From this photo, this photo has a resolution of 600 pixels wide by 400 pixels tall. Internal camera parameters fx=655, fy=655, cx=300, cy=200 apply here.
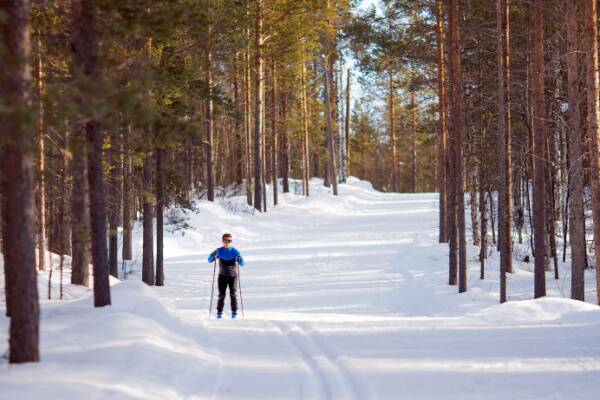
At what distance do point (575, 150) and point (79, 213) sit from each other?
33.9ft

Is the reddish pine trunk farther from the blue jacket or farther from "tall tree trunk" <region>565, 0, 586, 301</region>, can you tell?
"tall tree trunk" <region>565, 0, 586, 301</region>

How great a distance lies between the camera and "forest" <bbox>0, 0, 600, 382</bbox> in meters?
6.68

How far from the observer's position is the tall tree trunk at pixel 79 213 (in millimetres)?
8605

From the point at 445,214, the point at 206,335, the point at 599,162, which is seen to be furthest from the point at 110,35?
the point at 445,214

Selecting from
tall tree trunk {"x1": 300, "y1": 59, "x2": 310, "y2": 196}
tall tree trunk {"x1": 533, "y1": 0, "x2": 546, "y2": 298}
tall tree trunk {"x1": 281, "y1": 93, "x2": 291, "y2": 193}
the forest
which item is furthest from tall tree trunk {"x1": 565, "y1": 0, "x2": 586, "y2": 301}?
tall tree trunk {"x1": 300, "y1": 59, "x2": 310, "y2": 196}

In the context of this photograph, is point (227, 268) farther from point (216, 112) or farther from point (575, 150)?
point (575, 150)

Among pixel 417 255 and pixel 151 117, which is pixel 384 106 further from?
pixel 151 117

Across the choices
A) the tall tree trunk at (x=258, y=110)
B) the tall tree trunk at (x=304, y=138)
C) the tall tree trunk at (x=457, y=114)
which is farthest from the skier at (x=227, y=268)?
the tall tree trunk at (x=304, y=138)

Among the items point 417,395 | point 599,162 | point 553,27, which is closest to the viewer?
point 417,395

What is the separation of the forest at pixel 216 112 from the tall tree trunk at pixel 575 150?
4 cm

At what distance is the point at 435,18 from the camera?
75.8ft

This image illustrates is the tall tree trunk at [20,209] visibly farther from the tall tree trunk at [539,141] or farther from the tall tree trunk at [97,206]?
the tall tree trunk at [539,141]

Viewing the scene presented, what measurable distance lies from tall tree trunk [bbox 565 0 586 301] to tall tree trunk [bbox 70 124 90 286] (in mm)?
9231

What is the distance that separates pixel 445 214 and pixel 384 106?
4328 cm
